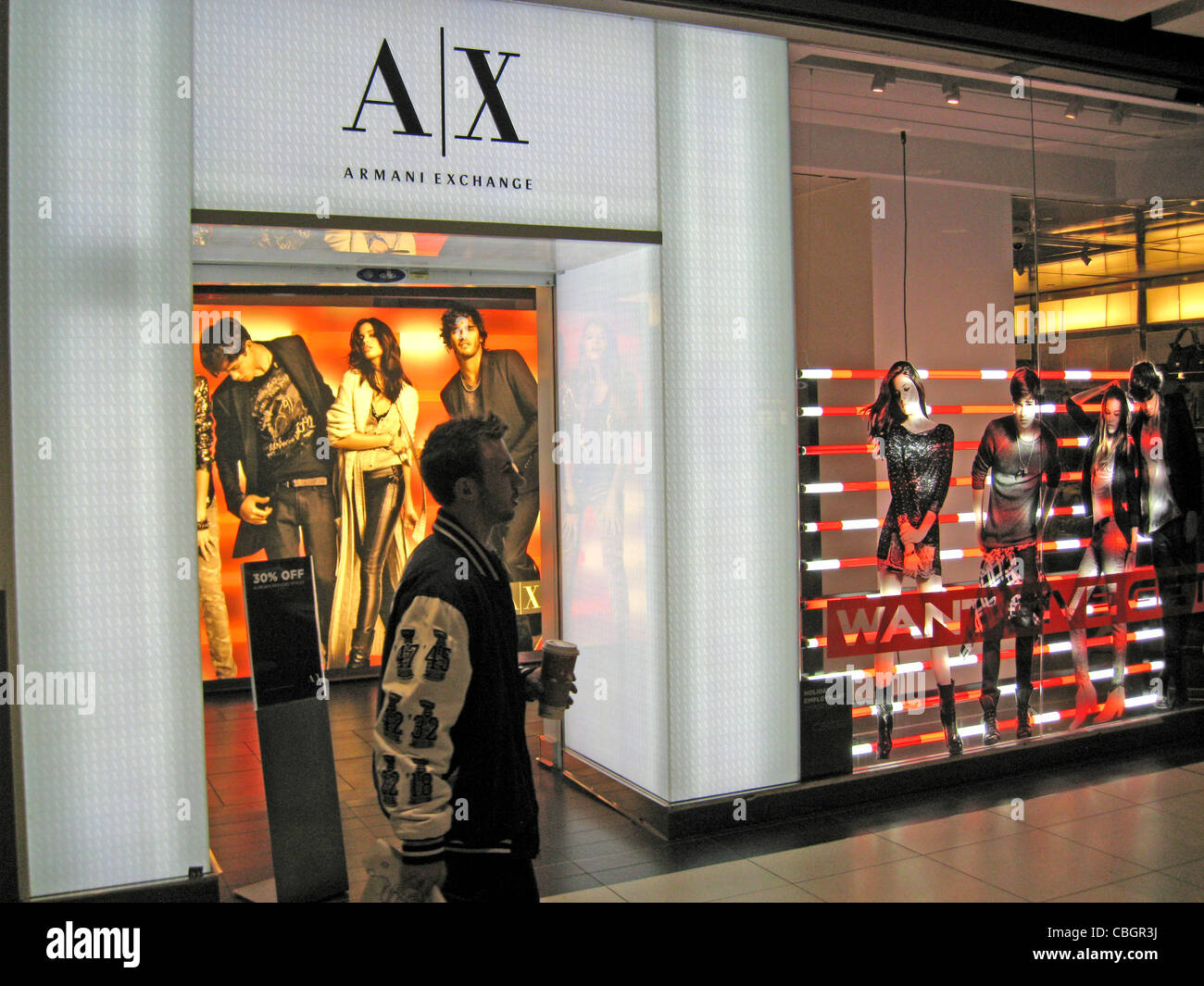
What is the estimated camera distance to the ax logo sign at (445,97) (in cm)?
383

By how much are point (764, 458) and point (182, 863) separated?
2.76 meters

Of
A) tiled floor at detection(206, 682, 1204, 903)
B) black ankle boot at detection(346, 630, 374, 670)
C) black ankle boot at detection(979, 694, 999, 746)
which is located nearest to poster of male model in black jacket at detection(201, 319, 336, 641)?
black ankle boot at detection(346, 630, 374, 670)

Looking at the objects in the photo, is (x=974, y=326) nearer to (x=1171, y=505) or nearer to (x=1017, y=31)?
(x=1017, y=31)

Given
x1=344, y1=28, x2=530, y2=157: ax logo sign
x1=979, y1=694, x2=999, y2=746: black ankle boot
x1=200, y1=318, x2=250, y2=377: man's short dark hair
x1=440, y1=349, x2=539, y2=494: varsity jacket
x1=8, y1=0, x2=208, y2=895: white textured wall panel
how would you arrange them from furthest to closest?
x1=440, y1=349, x2=539, y2=494: varsity jacket < x1=200, y1=318, x2=250, y2=377: man's short dark hair < x1=979, y1=694, x2=999, y2=746: black ankle boot < x1=344, y1=28, x2=530, y2=157: ax logo sign < x1=8, y1=0, x2=208, y2=895: white textured wall panel

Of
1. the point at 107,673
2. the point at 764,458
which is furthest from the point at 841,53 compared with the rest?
the point at 107,673

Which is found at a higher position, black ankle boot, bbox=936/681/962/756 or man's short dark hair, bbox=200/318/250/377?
man's short dark hair, bbox=200/318/250/377

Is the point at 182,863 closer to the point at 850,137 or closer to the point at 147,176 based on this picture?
the point at 147,176

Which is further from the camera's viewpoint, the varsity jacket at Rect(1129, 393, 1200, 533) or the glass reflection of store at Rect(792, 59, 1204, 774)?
the varsity jacket at Rect(1129, 393, 1200, 533)

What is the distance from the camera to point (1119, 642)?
5.73m

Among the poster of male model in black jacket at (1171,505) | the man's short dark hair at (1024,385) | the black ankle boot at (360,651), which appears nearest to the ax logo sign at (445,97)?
the man's short dark hair at (1024,385)

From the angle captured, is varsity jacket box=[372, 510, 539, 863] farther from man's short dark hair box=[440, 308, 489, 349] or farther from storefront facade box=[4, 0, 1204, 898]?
man's short dark hair box=[440, 308, 489, 349]

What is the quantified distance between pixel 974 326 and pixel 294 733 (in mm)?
3762

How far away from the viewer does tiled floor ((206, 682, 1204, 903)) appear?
3.88m

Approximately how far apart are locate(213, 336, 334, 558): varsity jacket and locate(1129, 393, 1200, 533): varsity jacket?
5215mm
